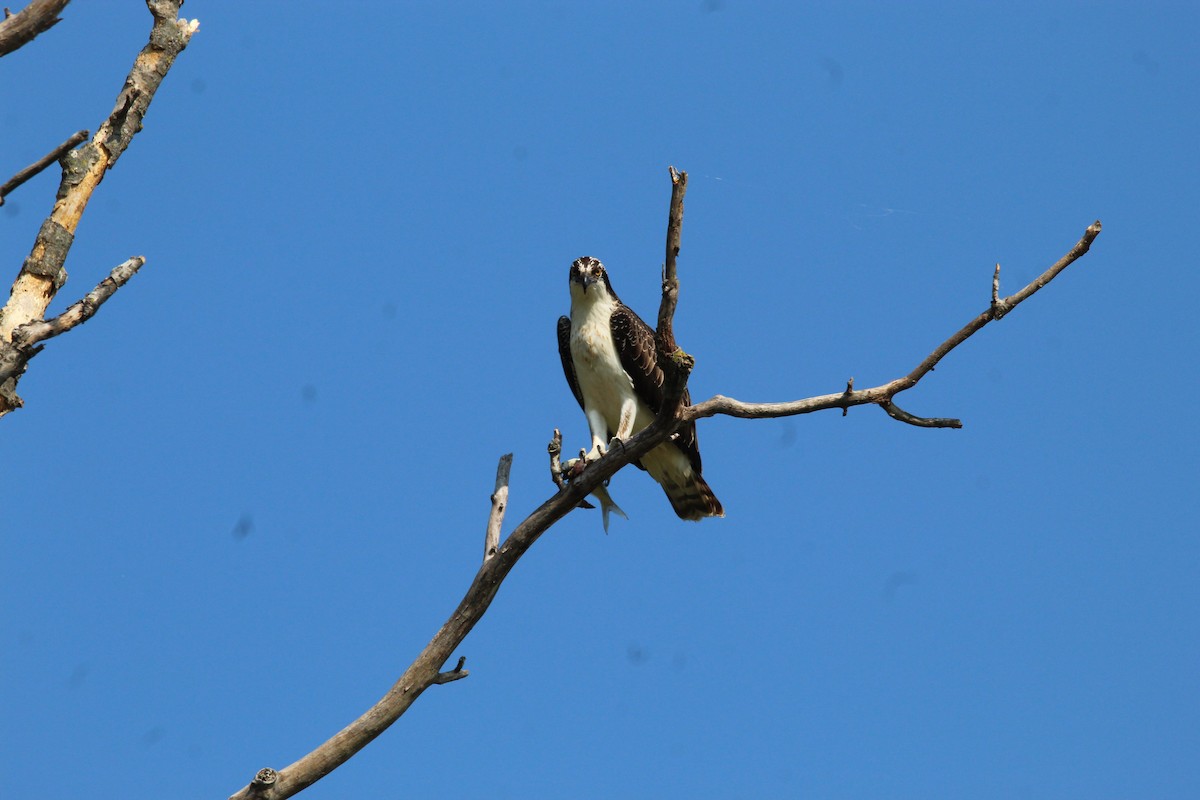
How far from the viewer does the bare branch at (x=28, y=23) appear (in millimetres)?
5926

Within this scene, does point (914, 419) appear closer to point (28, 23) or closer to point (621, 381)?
point (621, 381)

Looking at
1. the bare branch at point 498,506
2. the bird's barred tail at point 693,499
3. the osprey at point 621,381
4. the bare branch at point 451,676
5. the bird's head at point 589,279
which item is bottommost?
the bare branch at point 451,676

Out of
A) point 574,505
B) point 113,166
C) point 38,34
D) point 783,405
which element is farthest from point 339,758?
point 38,34

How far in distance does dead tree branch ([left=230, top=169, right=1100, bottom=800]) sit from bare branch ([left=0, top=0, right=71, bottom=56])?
3.19 metres

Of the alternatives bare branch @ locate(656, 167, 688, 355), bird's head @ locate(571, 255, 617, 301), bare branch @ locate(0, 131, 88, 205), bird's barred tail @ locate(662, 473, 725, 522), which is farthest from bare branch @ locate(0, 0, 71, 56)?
bird's barred tail @ locate(662, 473, 725, 522)

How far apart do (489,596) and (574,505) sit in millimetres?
718

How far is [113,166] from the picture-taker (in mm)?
6969

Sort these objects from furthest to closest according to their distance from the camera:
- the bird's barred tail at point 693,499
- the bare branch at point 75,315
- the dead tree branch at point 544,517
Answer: the bird's barred tail at point 693,499 < the dead tree branch at point 544,517 < the bare branch at point 75,315

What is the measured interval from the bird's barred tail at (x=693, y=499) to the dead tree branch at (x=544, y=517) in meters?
1.46

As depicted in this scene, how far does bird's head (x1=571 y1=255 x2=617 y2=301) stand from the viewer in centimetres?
845

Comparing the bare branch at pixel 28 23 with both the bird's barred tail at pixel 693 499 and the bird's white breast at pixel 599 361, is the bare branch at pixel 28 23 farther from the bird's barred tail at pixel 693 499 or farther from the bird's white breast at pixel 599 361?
the bird's barred tail at pixel 693 499

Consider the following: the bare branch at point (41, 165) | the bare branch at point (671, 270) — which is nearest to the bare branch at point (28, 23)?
the bare branch at point (41, 165)

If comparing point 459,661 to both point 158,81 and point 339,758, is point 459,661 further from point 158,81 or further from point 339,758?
point 158,81

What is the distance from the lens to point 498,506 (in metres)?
7.20
